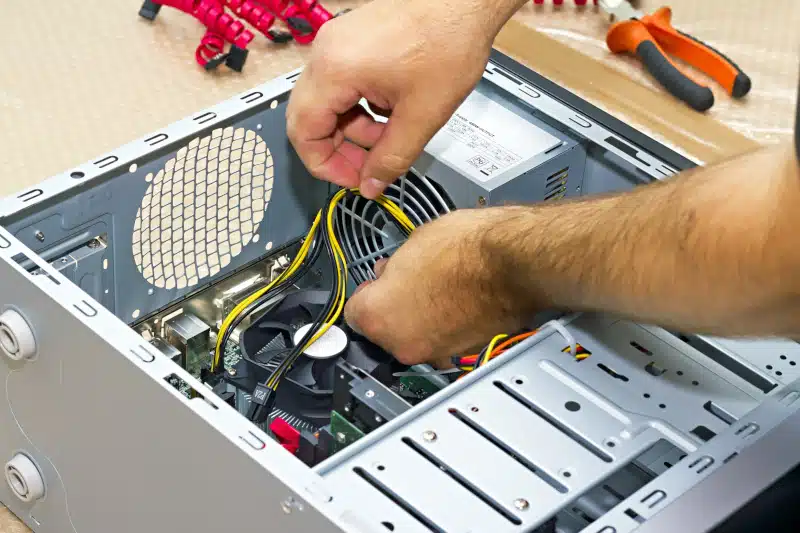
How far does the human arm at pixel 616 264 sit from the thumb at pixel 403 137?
0.07 meters

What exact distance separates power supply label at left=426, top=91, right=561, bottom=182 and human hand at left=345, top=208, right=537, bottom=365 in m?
0.11

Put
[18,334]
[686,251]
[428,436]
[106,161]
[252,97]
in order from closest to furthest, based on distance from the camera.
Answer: [686,251]
[428,436]
[18,334]
[106,161]
[252,97]

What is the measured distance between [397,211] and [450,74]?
172 millimetres

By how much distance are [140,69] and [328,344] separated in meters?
0.72

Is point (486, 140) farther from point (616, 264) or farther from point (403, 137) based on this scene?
point (616, 264)

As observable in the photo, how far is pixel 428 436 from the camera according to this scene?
3.29 ft

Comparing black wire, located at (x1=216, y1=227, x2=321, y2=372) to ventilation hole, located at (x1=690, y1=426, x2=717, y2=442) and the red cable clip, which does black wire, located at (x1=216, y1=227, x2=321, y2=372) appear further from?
ventilation hole, located at (x1=690, y1=426, x2=717, y2=442)

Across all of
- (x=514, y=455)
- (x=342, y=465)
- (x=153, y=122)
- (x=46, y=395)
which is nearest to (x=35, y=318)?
(x=46, y=395)

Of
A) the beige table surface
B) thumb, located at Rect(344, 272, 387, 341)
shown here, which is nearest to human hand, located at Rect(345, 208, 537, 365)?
thumb, located at Rect(344, 272, 387, 341)

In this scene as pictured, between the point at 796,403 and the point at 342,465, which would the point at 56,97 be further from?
the point at 796,403

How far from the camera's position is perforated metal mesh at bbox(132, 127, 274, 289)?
1292 millimetres

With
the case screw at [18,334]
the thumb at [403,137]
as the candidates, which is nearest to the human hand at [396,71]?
the thumb at [403,137]

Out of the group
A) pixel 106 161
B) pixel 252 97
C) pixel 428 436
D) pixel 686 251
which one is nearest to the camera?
pixel 686 251

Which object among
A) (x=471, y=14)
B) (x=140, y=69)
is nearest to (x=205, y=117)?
(x=471, y=14)
